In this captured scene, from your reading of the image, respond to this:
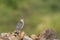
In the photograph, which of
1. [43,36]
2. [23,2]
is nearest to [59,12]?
[23,2]

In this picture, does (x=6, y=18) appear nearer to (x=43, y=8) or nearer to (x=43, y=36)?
(x=43, y=8)

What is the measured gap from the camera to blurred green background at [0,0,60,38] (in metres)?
25.9

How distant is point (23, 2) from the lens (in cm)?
3216

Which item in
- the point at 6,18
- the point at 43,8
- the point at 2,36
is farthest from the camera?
the point at 43,8

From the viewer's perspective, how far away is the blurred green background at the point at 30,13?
25906 millimetres

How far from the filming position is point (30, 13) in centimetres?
2961

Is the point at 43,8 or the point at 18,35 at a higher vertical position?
the point at 43,8

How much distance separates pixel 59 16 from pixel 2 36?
60.2ft

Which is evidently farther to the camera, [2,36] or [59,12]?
[59,12]

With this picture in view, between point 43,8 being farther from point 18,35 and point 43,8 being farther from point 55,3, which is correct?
point 18,35

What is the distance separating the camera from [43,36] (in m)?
10.4

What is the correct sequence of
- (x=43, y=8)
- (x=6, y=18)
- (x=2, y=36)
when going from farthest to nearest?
1. (x=43, y=8)
2. (x=6, y=18)
3. (x=2, y=36)

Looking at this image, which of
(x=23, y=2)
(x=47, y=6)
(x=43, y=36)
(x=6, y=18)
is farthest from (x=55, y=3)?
(x=43, y=36)

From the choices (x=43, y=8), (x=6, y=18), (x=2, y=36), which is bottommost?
(x=2, y=36)
